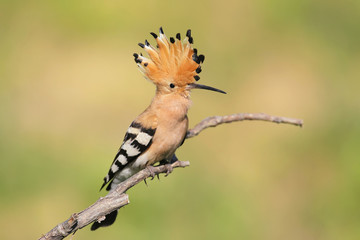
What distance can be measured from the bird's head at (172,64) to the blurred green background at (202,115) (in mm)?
992

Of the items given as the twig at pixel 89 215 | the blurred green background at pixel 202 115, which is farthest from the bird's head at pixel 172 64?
the blurred green background at pixel 202 115

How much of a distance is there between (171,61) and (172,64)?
2 cm

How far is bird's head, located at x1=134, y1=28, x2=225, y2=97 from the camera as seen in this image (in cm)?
202

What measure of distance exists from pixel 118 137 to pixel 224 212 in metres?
0.90

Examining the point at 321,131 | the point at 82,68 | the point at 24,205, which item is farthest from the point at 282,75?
the point at 24,205

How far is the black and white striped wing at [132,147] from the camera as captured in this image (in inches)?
83.9

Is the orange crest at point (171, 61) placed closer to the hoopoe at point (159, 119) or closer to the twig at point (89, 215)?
the hoopoe at point (159, 119)

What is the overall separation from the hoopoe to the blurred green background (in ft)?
2.75

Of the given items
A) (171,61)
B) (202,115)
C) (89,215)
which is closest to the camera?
(89,215)

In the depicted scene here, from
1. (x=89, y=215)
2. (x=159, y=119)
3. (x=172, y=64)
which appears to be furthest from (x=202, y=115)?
(x=89, y=215)

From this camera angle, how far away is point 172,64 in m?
2.10

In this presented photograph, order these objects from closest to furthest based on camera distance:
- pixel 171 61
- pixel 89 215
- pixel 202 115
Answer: pixel 89 215 → pixel 171 61 → pixel 202 115

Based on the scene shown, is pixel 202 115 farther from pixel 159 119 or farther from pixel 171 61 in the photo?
pixel 171 61

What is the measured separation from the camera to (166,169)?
6.84 feet
